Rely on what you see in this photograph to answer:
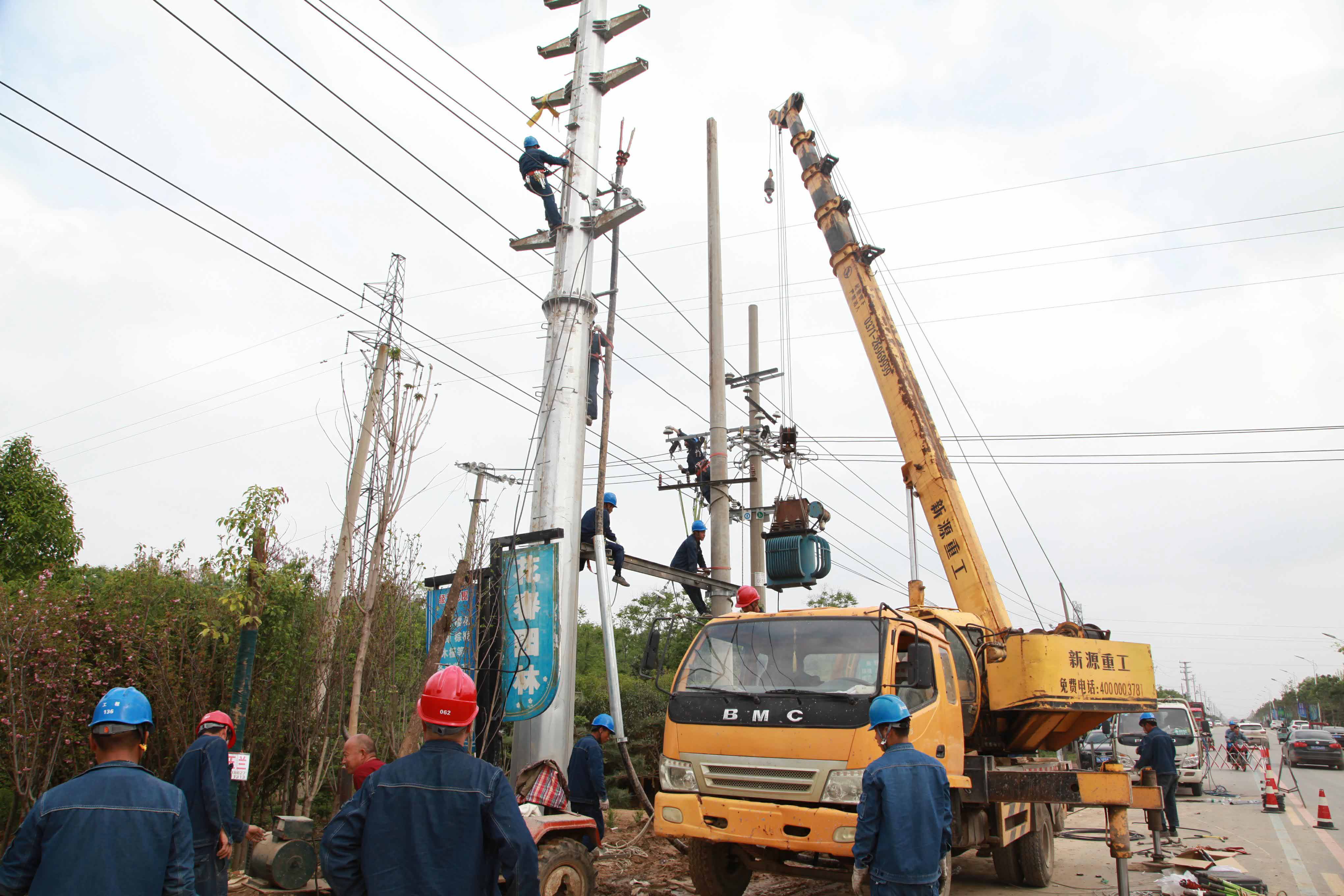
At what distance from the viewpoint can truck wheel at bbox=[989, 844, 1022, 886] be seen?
29.0 ft

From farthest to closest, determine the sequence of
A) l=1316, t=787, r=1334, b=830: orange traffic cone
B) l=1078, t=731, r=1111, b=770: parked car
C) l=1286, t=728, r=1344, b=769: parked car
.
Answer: l=1286, t=728, r=1344, b=769: parked car, l=1078, t=731, r=1111, b=770: parked car, l=1316, t=787, r=1334, b=830: orange traffic cone

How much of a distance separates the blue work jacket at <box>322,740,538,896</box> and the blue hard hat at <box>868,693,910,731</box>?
2487 millimetres

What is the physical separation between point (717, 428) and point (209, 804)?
932cm

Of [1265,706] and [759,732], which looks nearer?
[759,732]

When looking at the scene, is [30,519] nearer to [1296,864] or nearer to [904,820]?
[904,820]

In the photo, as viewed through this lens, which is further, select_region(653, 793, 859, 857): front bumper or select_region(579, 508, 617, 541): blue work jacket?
select_region(579, 508, 617, 541): blue work jacket

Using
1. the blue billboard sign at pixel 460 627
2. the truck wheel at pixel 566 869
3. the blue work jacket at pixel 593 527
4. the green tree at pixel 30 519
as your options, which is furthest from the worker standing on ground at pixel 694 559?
the green tree at pixel 30 519

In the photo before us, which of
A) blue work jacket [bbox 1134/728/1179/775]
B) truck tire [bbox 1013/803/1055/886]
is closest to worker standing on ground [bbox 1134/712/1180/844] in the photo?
blue work jacket [bbox 1134/728/1179/775]

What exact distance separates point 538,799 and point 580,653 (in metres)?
30.7

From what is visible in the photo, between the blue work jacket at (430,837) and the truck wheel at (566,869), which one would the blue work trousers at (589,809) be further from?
the blue work jacket at (430,837)

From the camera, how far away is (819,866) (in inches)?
265

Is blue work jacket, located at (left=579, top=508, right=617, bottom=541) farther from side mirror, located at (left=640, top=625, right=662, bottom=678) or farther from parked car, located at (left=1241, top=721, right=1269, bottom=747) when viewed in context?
parked car, located at (left=1241, top=721, right=1269, bottom=747)

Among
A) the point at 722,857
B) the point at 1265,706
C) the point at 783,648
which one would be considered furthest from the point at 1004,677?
the point at 1265,706

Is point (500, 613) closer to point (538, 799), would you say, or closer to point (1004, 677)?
point (538, 799)
